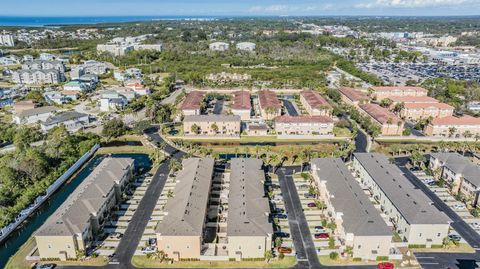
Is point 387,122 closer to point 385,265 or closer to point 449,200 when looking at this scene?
point 449,200

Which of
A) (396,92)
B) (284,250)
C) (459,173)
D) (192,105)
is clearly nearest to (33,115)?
(192,105)

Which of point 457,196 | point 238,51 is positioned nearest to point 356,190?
point 457,196

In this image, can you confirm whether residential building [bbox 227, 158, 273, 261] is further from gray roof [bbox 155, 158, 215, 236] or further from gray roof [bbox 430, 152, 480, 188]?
gray roof [bbox 430, 152, 480, 188]

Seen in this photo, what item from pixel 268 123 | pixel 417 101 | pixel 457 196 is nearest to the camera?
pixel 457 196

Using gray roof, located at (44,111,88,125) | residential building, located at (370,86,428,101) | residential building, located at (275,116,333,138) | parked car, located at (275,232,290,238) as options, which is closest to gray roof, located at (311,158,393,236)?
parked car, located at (275,232,290,238)

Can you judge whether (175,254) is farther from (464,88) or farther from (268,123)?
(464,88)

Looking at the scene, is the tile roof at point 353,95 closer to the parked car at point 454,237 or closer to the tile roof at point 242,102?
the tile roof at point 242,102
